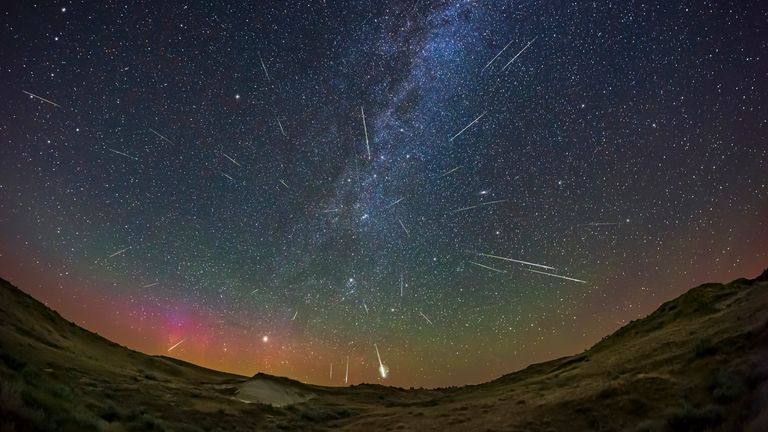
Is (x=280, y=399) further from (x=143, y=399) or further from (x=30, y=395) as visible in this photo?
(x=30, y=395)

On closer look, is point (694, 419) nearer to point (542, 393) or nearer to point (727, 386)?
point (727, 386)

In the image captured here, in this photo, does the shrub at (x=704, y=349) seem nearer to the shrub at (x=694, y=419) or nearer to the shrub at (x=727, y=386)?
the shrub at (x=727, y=386)

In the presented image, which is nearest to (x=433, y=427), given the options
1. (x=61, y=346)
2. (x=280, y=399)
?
(x=280, y=399)

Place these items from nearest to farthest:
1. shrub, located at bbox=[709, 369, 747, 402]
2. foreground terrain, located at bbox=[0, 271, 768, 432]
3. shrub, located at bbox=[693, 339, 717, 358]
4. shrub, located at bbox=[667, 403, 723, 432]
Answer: foreground terrain, located at bbox=[0, 271, 768, 432], shrub, located at bbox=[667, 403, 723, 432], shrub, located at bbox=[709, 369, 747, 402], shrub, located at bbox=[693, 339, 717, 358]

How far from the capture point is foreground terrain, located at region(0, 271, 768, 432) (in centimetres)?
1013

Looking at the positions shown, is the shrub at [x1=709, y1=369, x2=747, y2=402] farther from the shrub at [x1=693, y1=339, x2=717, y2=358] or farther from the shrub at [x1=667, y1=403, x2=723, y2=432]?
the shrub at [x1=693, y1=339, x2=717, y2=358]

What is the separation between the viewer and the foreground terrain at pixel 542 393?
10133 millimetres

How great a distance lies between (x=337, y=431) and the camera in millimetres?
23688

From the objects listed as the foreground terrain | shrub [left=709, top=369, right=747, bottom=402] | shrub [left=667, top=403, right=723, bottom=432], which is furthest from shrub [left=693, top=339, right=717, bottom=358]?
shrub [left=667, top=403, right=723, bottom=432]

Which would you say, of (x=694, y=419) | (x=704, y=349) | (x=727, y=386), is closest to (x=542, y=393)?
(x=704, y=349)

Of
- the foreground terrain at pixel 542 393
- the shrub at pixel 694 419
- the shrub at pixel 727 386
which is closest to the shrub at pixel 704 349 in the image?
the foreground terrain at pixel 542 393

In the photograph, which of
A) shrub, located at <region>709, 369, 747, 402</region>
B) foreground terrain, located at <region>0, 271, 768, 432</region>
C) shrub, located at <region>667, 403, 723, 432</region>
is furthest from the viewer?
shrub, located at <region>709, 369, 747, 402</region>

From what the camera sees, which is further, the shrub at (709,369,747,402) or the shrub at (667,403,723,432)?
the shrub at (709,369,747,402)

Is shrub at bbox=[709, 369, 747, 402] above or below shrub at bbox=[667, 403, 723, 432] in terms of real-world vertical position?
above
